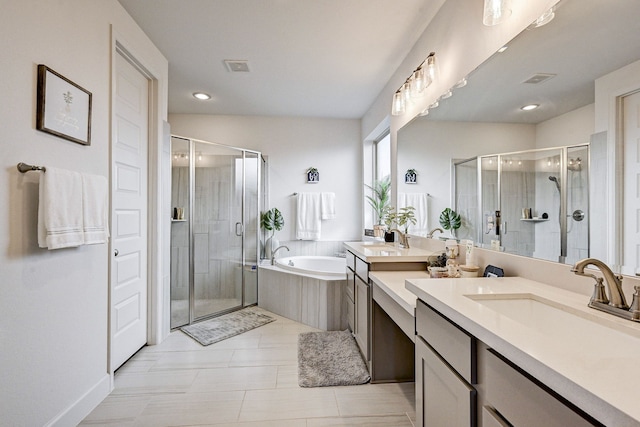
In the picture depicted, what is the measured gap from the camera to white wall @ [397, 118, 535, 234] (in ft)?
4.67

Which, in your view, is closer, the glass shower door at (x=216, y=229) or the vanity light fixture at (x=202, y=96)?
the glass shower door at (x=216, y=229)

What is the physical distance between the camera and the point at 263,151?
4238 mm

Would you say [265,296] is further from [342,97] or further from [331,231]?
[342,97]

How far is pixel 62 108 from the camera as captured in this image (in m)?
1.52

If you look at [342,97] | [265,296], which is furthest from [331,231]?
[342,97]

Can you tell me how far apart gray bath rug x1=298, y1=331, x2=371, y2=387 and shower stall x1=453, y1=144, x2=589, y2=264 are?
1221 mm

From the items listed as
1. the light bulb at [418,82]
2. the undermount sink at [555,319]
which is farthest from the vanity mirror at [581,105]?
the light bulb at [418,82]

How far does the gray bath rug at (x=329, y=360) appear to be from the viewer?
6.75 feet

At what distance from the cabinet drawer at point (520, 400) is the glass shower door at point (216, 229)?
9.48 feet

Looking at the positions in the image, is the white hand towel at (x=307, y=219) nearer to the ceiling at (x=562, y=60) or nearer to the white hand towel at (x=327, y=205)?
the white hand towel at (x=327, y=205)

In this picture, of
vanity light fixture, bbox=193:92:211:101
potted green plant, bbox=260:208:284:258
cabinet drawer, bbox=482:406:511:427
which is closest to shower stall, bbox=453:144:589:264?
cabinet drawer, bbox=482:406:511:427

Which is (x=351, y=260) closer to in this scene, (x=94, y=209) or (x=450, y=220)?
(x=450, y=220)

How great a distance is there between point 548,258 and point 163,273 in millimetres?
2767

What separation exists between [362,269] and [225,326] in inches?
64.7
